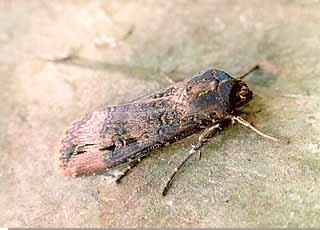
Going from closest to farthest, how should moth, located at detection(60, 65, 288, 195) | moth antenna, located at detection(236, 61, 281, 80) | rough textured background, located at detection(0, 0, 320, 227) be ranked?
rough textured background, located at detection(0, 0, 320, 227) < moth, located at detection(60, 65, 288, 195) < moth antenna, located at detection(236, 61, 281, 80)

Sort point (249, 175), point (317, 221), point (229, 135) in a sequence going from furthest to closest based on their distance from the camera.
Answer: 1. point (229, 135)
2. point (249, 175)
3. point (317, 221)

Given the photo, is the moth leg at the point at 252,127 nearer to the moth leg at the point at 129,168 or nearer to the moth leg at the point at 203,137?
the moth leg at the point at 203,137

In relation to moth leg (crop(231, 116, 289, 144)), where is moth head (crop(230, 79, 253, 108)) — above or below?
above

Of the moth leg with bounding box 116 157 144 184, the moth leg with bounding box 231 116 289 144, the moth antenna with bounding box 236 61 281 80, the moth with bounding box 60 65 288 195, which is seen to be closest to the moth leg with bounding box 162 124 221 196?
the moth with bounding box 60 65 288 195

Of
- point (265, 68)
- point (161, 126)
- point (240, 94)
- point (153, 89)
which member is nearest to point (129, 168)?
point (161, 126)

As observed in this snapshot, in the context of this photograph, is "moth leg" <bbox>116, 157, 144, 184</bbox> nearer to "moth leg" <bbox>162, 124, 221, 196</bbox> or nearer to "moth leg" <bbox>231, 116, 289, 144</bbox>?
"moth leg" <bbox>162, 124, 221, 196</bbox>

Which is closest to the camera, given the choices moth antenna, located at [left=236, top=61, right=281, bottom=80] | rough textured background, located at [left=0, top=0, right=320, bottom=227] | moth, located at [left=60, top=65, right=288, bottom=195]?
rough textured background, located at [left=0, top=0, right=320, bottom=227]

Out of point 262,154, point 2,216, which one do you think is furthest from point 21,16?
point 262,154

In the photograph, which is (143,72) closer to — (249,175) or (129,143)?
(129,143)
